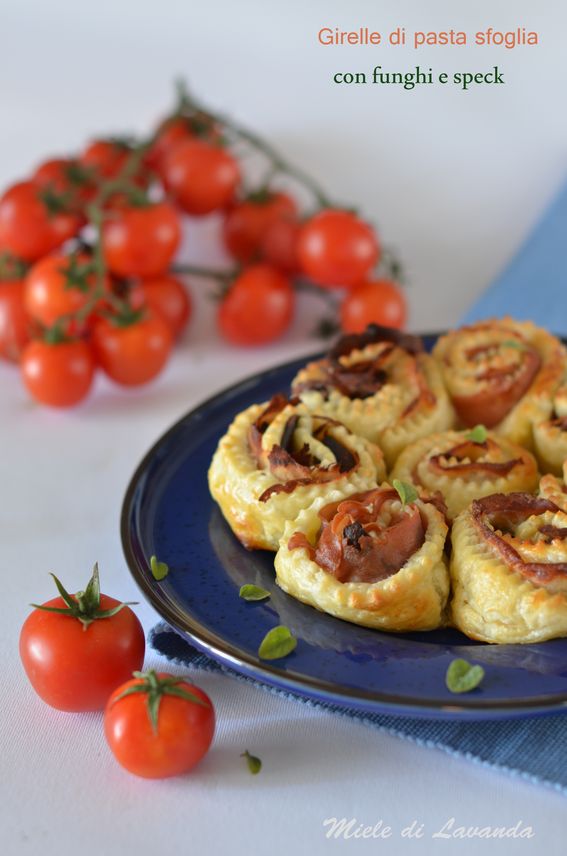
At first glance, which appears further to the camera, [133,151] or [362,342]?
[133,151]

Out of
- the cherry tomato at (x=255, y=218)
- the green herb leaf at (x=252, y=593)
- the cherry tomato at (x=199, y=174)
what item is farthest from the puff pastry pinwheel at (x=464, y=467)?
the cherry tomato at (x=199, y=174)

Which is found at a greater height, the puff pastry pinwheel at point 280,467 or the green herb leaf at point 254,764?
the puff pastry pinwheel at point 280,467

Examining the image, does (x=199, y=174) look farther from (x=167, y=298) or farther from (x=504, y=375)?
(x=504, y=375)

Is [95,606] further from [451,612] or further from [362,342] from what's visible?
[362,342]

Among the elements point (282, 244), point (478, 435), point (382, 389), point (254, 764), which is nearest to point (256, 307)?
point (282, 244)

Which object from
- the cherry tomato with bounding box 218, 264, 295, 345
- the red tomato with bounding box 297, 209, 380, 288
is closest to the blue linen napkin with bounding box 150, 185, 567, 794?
the cherry tomato with bounding box 218, 264, 295, 345

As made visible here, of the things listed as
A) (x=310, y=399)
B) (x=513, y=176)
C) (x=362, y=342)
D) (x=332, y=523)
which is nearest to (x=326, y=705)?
(x=332, y=523)

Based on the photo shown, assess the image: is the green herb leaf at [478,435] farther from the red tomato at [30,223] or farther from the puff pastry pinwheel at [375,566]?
the red tomato at [30,223]
